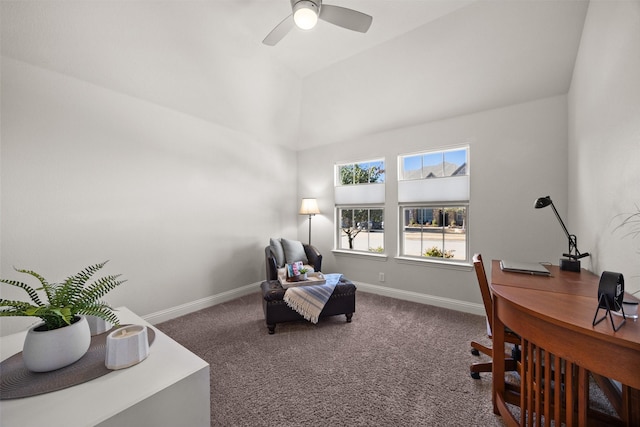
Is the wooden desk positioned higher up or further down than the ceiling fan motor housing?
further down

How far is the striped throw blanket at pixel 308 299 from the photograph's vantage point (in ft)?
8.73

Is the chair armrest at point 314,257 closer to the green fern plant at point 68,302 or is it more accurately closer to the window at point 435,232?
the window at point 435,232

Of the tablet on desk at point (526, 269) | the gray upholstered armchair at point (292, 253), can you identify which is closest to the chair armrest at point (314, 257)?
the gray upholstered armchair at point (292, 253)

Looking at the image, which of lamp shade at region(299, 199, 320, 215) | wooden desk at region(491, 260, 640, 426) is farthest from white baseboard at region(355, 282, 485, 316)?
wooden desk at region(491, 260, 640, 426)

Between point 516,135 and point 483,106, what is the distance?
0.51 meters

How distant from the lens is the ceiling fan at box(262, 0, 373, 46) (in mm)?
1771

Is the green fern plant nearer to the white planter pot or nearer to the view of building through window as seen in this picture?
the white planter pot

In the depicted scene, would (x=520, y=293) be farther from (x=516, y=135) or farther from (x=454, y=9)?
(x=454, y=9)

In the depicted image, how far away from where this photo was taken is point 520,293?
4.55 feet

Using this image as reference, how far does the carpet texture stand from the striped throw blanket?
0.63ft

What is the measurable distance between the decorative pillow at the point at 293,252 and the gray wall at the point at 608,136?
311 centimetres

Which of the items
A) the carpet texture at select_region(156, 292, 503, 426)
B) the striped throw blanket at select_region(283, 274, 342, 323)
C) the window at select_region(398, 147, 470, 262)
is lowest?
the carpet texture at select_region(156, 292, 503, 426)

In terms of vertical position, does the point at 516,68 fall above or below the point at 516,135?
above

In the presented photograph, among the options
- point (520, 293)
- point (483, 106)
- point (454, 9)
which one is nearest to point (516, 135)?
point (483, 106)
